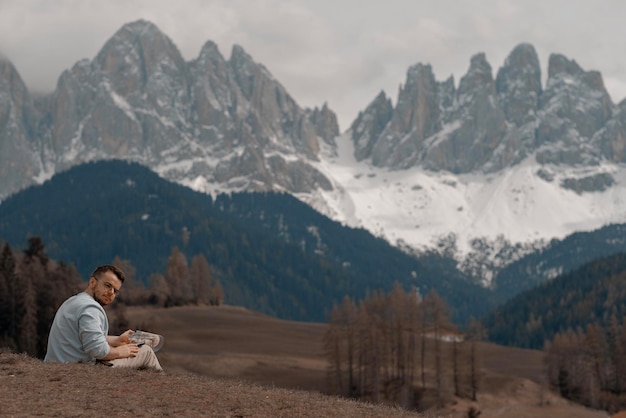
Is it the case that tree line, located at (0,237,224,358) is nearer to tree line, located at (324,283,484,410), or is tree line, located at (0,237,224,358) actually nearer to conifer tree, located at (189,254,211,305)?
tree line, located at (324,283,484,410)

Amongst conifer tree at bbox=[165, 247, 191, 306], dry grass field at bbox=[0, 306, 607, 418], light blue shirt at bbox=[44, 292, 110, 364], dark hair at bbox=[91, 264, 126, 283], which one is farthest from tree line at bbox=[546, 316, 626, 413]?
dark hair at bbox=[91, 264, 126, 283]

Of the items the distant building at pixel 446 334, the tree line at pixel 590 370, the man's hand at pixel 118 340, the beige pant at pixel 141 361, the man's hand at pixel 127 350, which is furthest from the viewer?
the tree line at pixel 590 370

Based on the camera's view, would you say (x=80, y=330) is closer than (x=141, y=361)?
Yes

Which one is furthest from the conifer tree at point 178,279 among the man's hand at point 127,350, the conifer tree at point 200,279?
the man's hand at point 127,350

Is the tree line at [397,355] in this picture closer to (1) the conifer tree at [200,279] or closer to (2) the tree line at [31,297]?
Result: (2) the tree line at [31,297]

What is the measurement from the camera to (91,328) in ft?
70.0

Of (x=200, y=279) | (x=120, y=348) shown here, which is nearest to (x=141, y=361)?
(x=120, y=348)

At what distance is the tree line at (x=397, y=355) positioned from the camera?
10869cm

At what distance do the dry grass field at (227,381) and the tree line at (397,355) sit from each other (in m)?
2.93

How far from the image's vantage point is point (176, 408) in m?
21.1

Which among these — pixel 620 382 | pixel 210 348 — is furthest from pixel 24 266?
pixel 620 382

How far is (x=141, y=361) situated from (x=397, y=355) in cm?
9379

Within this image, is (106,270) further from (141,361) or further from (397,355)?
(397,355)

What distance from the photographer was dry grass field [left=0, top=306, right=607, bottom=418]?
69.7 ft
